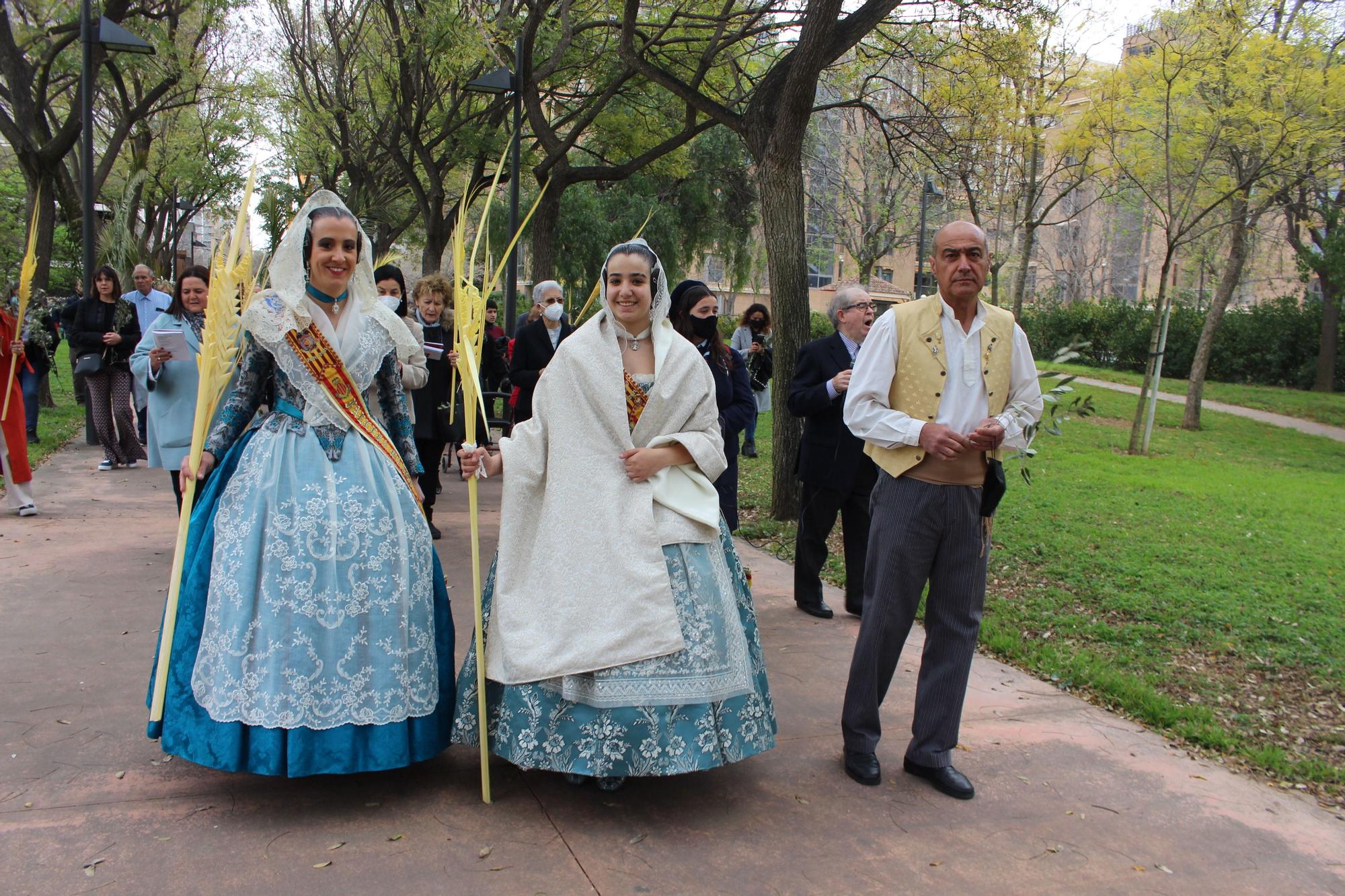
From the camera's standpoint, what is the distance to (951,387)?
12.2 feet

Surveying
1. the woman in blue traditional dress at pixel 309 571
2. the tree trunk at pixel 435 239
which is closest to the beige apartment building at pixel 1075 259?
the tree trunk at pixel 435 239

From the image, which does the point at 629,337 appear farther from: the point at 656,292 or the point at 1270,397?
the point at 1270,397

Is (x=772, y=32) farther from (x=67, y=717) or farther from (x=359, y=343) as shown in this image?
(x=67, y=717)

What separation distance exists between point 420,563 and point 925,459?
178 centimetres

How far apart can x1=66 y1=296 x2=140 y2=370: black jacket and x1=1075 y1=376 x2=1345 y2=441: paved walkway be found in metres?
13.0

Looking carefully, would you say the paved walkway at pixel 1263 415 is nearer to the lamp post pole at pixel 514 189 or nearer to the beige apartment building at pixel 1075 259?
the beige apartment building at pixel 1075 259

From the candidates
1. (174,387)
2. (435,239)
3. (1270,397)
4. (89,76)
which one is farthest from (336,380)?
(1270,397)

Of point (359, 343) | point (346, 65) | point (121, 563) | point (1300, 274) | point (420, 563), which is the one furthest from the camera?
point (1300, 274)

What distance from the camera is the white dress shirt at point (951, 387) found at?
369cm

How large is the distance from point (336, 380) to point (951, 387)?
216 cm

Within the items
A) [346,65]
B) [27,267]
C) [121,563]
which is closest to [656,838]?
[121,563]

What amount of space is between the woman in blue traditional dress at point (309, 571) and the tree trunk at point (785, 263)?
4657mm

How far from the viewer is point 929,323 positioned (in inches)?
147

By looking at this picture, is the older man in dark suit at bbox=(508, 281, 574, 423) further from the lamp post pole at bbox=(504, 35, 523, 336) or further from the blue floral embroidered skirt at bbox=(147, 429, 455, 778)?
the blue floral embroidered skirt at bbox=(147, 429, 455, 778)
